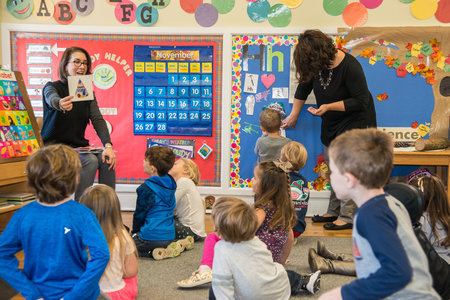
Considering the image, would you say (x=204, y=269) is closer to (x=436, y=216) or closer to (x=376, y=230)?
(x=436, y=216)

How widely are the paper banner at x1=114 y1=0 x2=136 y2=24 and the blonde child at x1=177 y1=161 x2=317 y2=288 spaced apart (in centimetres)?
242

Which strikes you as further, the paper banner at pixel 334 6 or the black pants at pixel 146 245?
the paper banner at pixel 334 6

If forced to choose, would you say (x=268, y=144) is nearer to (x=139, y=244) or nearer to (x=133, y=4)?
(x=139, y=244)

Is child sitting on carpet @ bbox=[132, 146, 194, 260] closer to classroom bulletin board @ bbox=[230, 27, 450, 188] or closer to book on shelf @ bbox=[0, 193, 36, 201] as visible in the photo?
book on shelf @ bbox=[0, 193, 36, 201]

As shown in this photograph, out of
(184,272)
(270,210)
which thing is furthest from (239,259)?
(184,272)

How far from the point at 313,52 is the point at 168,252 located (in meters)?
1.69

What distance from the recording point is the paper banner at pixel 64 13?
407 centimetres

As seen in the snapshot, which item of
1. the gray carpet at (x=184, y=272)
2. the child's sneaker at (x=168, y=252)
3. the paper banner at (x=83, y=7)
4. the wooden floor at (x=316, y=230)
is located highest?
the paper banner at (x=83, y=7)

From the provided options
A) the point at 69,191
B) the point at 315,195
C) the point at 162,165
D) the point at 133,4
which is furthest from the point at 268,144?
the point at 69,191

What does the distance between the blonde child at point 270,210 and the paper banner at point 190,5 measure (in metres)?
2.22

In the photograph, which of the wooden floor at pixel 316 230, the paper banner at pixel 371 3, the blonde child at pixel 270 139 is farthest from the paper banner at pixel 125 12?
the paper banner at pixel 371 3

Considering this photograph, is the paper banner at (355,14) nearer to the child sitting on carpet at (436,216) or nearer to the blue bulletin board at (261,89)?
the blue bulletin board at (261,89)

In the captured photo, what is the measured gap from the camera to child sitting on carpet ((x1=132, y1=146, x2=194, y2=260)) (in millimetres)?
2814

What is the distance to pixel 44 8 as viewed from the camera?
4078 millimetres
